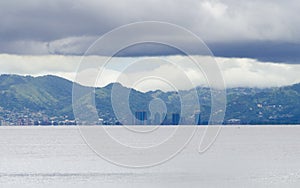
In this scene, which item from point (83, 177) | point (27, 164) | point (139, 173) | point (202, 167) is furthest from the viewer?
point (27, 164)

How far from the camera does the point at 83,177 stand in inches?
4951

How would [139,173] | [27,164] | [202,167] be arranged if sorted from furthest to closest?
[27,164]
[202,167]
[139,173]

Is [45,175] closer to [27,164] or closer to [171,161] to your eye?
[27,164]

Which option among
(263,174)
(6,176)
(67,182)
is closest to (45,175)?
(6,176)

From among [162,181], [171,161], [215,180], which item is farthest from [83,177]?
[171,161]

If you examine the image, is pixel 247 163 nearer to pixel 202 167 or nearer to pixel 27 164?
pixel 202 167

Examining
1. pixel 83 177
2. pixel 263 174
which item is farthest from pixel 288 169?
pixel 83 177

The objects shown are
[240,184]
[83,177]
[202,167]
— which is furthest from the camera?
[202,167]

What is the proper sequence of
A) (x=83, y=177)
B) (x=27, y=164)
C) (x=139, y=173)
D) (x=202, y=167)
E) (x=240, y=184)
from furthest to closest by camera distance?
(x=27, y=164)
(x=202, y=167)
(x=139, y=173)
(x=83, y=177)
(x=240, y=184)

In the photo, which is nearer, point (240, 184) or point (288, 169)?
point (240, 184)

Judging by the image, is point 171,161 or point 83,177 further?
point 171,161

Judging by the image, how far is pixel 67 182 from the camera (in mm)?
116625

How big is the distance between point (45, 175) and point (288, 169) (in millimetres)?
57730

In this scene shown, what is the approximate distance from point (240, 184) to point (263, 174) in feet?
71.7
